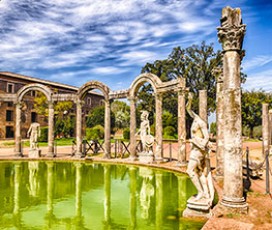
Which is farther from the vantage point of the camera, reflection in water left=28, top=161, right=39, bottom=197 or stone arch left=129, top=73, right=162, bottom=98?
stone arch left=129, top=73, right=162, bottom=98

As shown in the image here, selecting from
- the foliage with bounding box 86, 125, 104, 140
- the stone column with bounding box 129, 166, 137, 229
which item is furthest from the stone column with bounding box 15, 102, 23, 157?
the foliage with bounding box 86, 125, 104, 140

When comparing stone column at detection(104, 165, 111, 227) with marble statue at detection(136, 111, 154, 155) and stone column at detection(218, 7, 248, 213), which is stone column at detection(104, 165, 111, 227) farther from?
marble statue at detection(136, 111, 154, 155)

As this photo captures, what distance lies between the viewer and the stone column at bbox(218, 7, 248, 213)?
6254 millimetres

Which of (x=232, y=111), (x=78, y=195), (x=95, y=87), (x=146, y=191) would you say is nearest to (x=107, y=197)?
(x=78, y=195)

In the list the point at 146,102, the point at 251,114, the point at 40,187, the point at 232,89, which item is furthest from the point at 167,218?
the point at 251,114

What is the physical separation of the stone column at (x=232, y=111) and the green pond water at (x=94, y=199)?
1.04m

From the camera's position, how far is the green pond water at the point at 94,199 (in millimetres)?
6395

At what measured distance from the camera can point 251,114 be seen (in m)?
44.4

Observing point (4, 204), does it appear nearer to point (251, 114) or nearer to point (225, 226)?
point (225, 226)

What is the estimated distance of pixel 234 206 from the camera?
6094mm

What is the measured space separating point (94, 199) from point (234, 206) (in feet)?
14.8

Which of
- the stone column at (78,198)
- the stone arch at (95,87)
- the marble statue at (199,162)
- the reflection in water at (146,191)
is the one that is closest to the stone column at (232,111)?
the marble statue at (199,162)

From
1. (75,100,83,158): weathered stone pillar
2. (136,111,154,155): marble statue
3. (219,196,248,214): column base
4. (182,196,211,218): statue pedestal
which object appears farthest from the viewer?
(75,100,83,158): weathered stone pillar

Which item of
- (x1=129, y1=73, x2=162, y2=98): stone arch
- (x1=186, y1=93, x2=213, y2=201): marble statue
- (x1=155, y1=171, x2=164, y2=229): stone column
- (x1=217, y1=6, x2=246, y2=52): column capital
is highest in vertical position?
(x1=129, y1=73, x2=162, y2=98): stone arch
